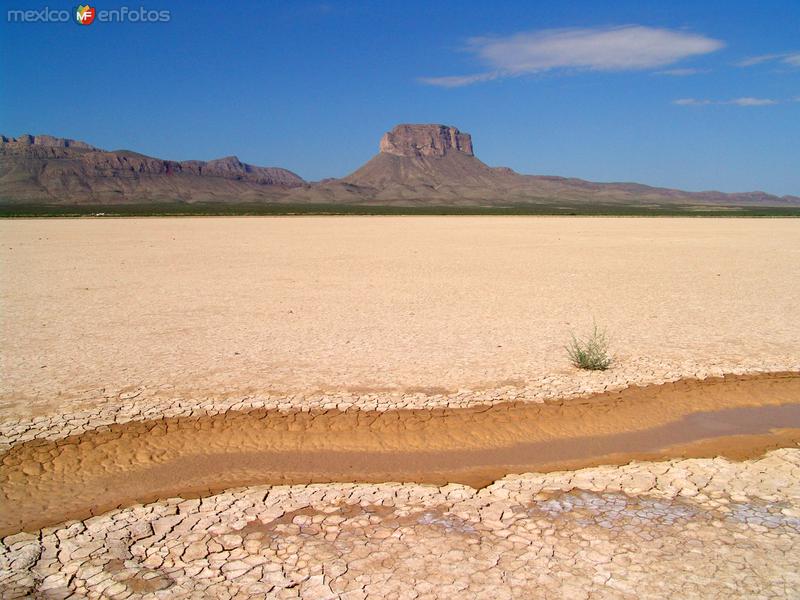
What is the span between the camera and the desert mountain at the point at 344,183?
132m

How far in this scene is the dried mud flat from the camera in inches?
131

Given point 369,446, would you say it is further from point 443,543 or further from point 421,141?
point 421,141

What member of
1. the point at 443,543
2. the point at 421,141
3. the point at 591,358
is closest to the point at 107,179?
the point at 421,141

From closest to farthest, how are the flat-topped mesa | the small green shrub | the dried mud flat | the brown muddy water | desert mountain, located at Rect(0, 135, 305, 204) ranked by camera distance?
the dried mud flat, the brown muddy water, the small green shrub, desert mountain, located at Rect(0, 135, 305, 204), the flat-topped mesa

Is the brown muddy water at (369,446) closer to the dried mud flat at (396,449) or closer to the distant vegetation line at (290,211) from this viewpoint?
the dried mud flat at (396,449)

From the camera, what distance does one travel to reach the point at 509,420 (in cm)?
557

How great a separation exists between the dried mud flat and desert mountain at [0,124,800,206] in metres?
117

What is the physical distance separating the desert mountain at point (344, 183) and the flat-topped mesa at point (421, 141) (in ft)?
0.97

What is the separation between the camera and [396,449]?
5059mm

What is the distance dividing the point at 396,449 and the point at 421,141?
185 meters

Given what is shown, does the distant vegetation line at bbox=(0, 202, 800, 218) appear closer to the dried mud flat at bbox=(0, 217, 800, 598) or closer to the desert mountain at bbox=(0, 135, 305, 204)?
the desert mountain at bbox=(0, 135, 305, 204)

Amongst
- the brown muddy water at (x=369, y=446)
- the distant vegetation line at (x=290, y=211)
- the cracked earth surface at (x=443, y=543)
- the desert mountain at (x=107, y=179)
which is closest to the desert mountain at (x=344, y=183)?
the desert mountain at (x=107, y=179)

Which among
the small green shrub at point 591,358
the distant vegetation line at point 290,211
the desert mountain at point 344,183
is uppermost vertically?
the desert mountain at point 344,183

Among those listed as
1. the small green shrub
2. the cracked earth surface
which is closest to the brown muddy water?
the cracked earth surface
